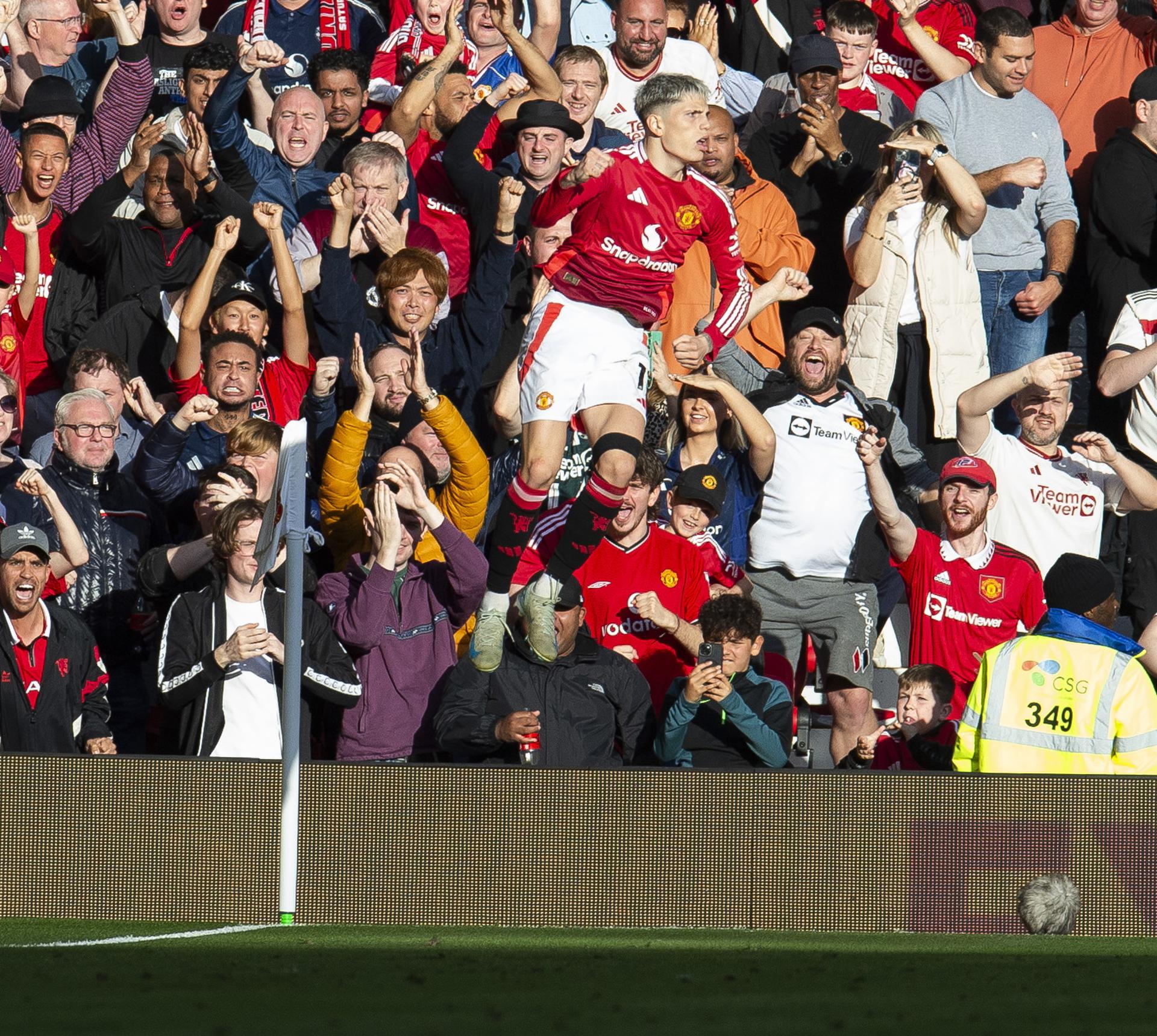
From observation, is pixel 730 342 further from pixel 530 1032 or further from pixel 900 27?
pixel 530 1032

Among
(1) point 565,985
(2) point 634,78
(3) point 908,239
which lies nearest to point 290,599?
(1) point 565,985

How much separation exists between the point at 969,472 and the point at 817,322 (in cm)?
128

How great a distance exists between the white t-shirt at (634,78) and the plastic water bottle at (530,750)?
17.0 ft

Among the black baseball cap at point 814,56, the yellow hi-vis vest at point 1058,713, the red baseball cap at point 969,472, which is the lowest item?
the yellow hi-vis vest at point 1058,713

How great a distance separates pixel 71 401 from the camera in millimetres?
9367

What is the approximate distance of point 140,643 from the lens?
9.36 meters

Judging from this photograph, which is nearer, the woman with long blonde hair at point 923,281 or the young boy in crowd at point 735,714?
the young boy in crowd at point 735,714

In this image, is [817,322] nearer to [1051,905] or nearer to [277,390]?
[277,390]

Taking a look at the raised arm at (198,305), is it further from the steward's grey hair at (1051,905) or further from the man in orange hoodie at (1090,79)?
the man in orange hoodie at (1090,79)

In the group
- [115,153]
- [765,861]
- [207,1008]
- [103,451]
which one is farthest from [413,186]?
[207,1008]

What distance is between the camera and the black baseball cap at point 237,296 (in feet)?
33.9

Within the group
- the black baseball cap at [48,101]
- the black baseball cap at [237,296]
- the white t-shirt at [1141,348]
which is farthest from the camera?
the black baseball cap at [48,101]

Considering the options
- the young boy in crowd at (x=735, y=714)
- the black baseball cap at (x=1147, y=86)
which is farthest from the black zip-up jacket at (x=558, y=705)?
the black baseball cap at (x=1147, y=86)

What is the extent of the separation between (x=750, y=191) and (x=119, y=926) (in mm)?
6379
